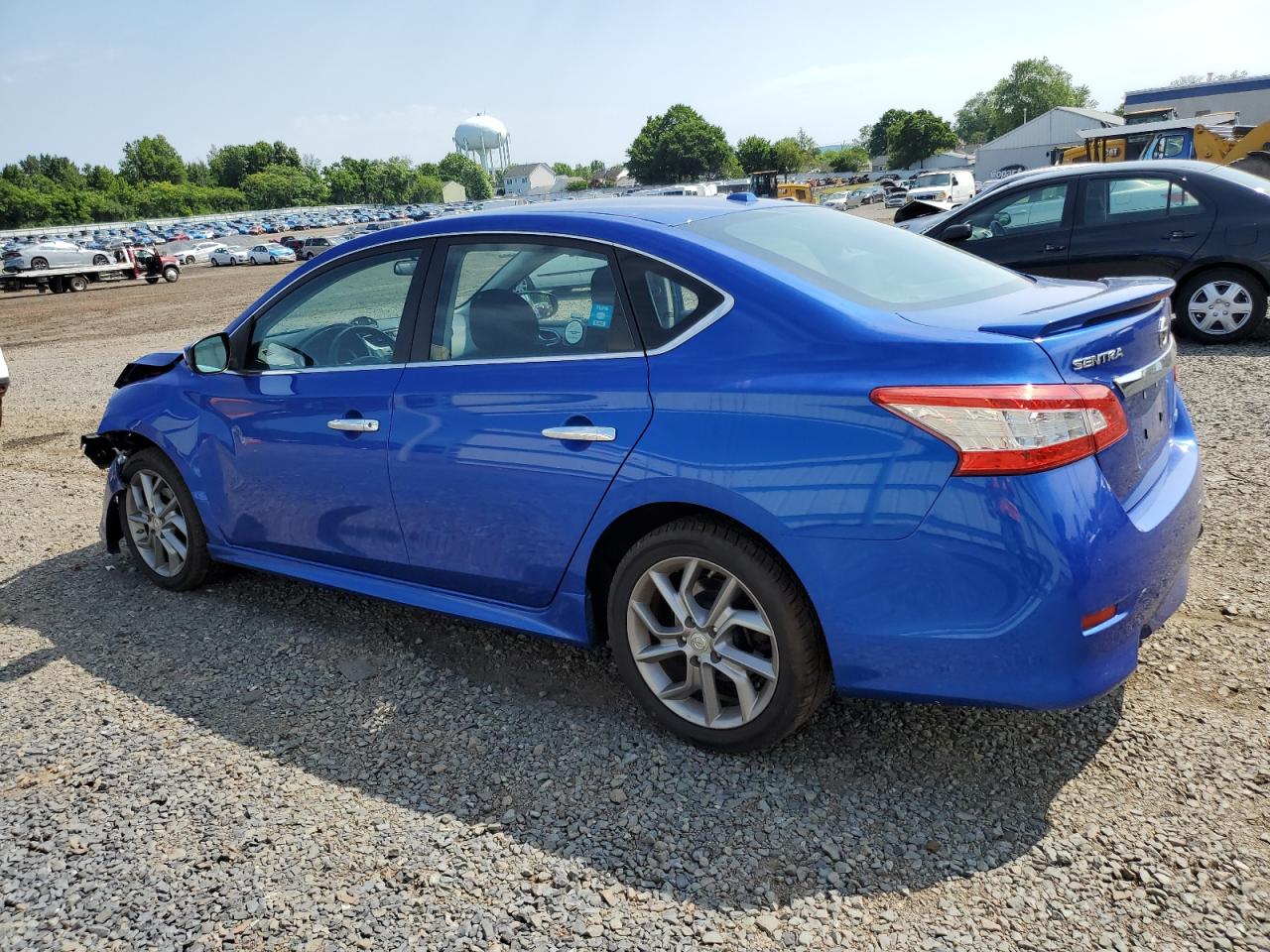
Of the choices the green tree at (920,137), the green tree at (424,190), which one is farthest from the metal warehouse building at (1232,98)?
the green tree at (424,190)

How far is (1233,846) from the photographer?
2.49 m

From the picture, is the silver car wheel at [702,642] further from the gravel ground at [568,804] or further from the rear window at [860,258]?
the rear window at [860,258]

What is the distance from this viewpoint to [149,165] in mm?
154000

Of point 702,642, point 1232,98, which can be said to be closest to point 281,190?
point 1232,98

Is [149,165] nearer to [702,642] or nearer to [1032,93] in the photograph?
[1032,93]

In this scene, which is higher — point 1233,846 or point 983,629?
point 983,629

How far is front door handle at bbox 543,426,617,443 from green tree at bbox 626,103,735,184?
142007 mm

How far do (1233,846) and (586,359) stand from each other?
2.22m

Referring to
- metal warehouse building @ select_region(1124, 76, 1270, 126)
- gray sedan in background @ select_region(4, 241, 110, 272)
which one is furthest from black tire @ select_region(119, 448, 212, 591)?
metal warehouse building @ select_region(1124, 76, 1270, 126)

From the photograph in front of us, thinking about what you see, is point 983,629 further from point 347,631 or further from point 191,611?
point 191,611

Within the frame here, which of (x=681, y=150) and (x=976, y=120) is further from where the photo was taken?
(x=976, y=120)

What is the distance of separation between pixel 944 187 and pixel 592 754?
148ft

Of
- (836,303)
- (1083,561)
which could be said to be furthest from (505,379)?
(1083,561)

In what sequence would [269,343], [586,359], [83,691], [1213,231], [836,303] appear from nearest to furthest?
[836,303], [586,359], [83,691], [269,343], [1213,231]
